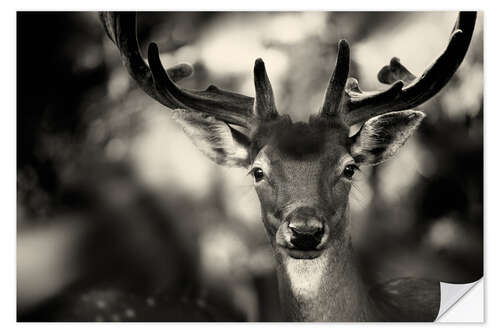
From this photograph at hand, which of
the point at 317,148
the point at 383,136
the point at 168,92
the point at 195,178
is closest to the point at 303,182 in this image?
the point at 317,148

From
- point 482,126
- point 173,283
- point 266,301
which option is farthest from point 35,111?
point 482,126

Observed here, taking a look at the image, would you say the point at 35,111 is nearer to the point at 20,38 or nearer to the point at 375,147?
the point at 20,38

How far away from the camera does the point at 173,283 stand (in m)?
2.90

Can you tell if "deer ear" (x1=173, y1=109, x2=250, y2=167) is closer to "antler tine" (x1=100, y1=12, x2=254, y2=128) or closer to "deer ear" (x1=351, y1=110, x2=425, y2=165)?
"antler tine" (x1=100, y1=12, x2=254, y2=128)

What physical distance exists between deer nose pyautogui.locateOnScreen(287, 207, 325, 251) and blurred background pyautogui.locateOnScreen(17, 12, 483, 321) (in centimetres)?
44

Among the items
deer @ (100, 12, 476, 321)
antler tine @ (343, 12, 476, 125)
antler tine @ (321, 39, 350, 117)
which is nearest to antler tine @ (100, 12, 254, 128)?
deer @ (100, 12, 476, 321)

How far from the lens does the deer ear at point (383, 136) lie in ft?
8.55

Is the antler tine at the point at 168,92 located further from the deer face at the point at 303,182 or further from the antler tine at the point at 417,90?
the antler tine at the point at 417,90

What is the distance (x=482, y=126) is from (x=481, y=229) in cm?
47

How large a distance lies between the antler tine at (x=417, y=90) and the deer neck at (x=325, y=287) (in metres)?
0.57

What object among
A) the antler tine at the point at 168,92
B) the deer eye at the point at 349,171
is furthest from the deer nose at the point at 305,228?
the antler tine at the point at 168,92

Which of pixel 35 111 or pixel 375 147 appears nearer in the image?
pixel 375 147

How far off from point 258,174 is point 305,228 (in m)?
0.35
